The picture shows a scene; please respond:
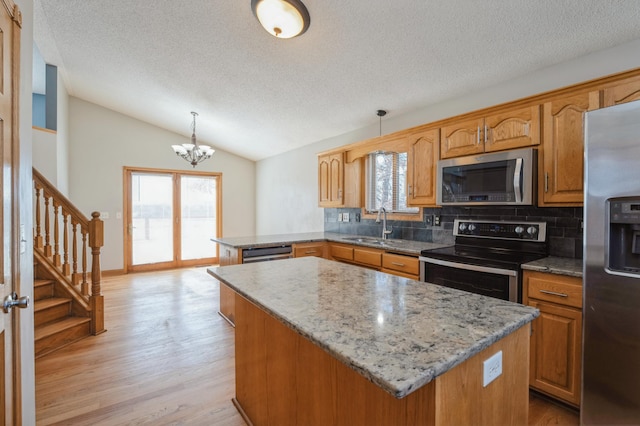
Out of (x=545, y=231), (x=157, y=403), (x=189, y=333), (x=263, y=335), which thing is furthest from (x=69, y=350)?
(x=545, y=231)

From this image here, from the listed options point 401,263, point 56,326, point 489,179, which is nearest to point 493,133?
point 489,179

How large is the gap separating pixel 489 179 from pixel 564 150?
1.67 feet

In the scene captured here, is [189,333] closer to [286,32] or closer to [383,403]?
[383,403]

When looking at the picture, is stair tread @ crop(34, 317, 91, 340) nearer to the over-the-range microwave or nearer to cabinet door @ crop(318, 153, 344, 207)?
cabinet door @ crop(318, 153, 344, 207)

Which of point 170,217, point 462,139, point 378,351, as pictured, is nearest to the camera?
point 378,351

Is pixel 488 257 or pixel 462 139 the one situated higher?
pixel 462 139

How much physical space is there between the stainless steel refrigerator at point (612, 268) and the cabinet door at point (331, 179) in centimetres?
255

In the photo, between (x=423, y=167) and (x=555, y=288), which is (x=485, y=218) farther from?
(x=555, y=288)

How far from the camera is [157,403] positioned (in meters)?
1.96

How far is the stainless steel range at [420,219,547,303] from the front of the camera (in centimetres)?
204

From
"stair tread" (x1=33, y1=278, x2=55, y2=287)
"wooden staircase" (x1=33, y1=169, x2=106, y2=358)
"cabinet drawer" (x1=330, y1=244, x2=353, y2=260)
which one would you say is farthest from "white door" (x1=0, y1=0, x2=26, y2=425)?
"cabinet drawer" (x1=330, y1=244, x2=353, y2=260)

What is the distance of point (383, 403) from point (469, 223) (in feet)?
7.58

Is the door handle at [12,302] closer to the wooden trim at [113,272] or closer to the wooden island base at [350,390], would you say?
the wooden island base at [350,390]

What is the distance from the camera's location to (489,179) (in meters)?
2.41
